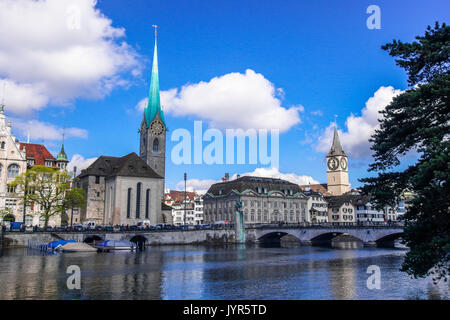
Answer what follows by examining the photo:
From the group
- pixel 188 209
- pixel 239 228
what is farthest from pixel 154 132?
pixel 239 228

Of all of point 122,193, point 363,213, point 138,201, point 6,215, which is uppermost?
point 122,193

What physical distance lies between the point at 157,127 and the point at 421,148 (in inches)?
4221

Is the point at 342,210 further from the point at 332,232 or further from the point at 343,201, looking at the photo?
the point at 332,232

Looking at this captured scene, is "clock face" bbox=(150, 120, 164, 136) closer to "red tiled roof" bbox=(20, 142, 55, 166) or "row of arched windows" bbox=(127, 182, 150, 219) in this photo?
"row of arched windows" bbox=(127, 182, 150, 219)

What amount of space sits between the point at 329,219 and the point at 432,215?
118 metres

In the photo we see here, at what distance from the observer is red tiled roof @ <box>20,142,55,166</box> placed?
3078 inches

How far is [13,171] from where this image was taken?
71.1m

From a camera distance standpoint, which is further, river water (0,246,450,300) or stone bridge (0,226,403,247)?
stone bridge (0,226,403,247)

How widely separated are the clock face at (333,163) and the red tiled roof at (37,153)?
4731 inches

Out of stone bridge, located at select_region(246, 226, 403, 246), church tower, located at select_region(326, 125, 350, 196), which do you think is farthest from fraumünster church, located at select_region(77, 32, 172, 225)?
church tower, located at select_region(326, 125, 350, 196)

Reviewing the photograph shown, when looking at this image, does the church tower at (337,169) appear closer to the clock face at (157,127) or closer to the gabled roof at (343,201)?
the gabled roof at (343,201)

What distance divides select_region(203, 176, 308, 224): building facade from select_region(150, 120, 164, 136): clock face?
21.1 metres
